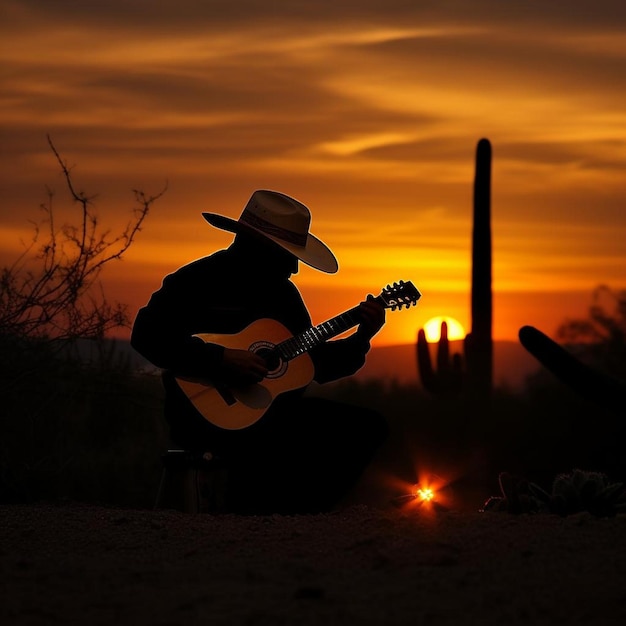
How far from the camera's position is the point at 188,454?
9383mm

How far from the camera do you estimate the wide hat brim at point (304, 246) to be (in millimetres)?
9438

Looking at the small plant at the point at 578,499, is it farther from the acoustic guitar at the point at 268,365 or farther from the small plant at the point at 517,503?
the acoustic guitar at the point at 268,365

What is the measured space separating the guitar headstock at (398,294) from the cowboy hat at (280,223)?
1.29 feet

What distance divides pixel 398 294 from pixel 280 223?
96cm

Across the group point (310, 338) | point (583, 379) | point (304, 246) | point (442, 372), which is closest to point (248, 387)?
point (310, 338)

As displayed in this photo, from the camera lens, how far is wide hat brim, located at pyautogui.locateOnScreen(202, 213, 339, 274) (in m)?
9.44

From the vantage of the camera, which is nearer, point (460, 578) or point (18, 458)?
point (460, 578)

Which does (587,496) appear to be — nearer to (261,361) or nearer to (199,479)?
(261,361)

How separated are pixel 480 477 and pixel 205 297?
445 inches

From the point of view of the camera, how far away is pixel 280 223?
9484 mm

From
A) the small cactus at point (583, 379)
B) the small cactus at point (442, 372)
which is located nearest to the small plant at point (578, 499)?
the small cactus at point (583, 379)

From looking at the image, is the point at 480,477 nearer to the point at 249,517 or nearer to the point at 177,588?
the point at 249,517

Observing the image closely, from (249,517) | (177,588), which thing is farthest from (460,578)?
(249,517)

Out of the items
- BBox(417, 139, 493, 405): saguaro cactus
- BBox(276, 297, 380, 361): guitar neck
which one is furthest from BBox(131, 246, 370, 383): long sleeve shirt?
BBox(417, 139, 493, 405): saguaro cactus
